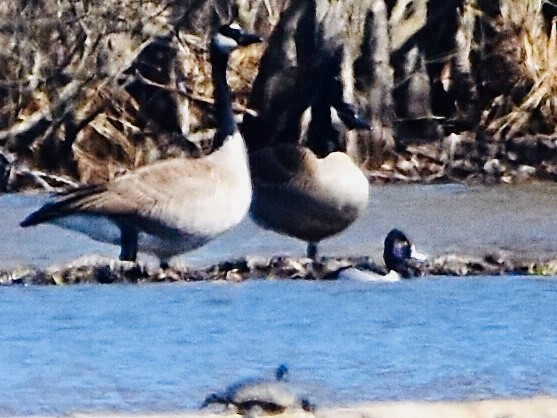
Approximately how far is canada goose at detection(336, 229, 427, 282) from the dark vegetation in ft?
0.67

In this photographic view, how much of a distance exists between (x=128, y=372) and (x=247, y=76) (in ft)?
3.75

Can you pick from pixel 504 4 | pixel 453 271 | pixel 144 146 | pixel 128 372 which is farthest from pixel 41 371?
pixel 504 4

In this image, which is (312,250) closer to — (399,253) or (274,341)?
(399,253)

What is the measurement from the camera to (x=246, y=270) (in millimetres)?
6887

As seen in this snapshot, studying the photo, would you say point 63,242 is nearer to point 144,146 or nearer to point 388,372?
point 144,146

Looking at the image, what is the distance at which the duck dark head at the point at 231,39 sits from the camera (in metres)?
6.91

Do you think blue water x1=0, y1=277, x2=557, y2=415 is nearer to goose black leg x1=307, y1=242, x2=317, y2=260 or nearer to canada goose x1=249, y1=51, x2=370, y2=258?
goose black leg x1=307, y1=242, x2=317, y2=260

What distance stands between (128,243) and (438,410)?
4.16 feet

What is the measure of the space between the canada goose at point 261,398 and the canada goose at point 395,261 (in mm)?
743

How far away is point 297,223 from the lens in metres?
7.02

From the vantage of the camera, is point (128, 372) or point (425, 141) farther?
point (425, 141)

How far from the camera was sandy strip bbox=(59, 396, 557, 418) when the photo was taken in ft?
20.4

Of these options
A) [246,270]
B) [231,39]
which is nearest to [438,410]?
[246,270]

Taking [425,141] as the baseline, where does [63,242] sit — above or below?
below
